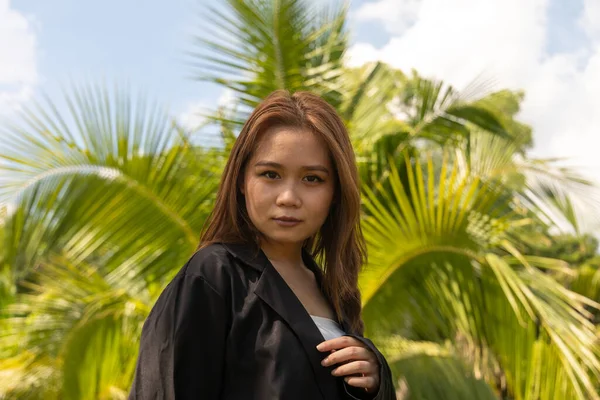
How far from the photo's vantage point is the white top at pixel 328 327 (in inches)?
64.3

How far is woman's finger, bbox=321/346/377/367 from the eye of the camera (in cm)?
149

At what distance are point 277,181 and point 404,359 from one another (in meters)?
3.33

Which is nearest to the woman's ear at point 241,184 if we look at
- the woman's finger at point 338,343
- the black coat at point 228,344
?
the black coat at point 228,344

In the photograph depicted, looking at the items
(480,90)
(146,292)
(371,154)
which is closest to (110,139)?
(146,292)

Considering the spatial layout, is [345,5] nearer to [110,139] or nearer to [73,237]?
[110,139]

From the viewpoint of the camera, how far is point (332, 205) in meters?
1.84

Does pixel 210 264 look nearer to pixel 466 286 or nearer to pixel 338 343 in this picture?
pixel 338 343

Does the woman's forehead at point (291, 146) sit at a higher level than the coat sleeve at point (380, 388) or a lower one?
higher

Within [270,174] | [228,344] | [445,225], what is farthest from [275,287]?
[445,225]

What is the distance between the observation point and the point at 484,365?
495cm

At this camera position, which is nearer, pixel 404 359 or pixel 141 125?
pixel 404 359

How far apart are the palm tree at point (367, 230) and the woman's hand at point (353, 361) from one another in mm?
2980

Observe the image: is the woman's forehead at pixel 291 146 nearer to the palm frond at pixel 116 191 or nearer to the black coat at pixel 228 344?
the black coat at pixel 228 344

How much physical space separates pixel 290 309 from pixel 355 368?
183 mm
